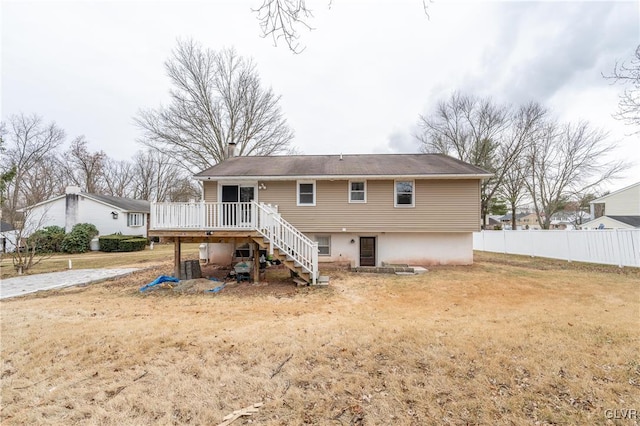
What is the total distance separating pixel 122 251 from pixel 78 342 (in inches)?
837

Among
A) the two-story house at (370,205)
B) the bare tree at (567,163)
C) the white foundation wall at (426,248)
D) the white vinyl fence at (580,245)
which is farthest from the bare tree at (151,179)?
the bare tree at (567,163)

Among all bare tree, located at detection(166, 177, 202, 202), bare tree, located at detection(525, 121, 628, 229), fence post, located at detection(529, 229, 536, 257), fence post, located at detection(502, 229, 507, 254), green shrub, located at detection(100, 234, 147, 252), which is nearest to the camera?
fence post, located at detection(529, 229, 536, 257)

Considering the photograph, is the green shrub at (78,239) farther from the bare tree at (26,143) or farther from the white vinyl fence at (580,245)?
the white vinyl fence at (580,245)

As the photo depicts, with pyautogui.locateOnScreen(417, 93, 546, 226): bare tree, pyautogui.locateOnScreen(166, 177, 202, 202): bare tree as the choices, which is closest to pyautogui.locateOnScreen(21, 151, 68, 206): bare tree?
pyautogui.locateOnScreen(166, 177, 202, 202): bare tree

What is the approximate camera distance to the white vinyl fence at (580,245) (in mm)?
10609

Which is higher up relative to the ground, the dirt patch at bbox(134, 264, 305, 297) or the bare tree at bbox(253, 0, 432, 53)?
the bare tree at bbox(253, 0, 432, 53)

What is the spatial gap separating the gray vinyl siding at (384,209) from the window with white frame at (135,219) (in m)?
20.5

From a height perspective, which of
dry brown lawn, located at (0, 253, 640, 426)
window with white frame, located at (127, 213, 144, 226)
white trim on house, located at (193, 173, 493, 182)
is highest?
white trim on house, located at (193, 173, 493, 182)

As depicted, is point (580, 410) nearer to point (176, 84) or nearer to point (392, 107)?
point (392, 107)

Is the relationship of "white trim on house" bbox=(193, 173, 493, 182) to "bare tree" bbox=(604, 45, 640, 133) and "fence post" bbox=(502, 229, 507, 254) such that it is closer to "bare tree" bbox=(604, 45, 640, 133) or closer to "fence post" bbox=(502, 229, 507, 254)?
"bare tree" bbox=(604, 45, 640, 133)

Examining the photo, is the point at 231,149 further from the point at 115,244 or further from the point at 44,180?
the point at 44,180

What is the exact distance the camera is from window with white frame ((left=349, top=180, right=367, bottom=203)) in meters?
12.0

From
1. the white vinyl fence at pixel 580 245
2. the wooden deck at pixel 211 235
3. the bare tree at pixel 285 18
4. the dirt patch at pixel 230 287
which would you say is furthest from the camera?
the white vinyl fence at pixel 580 245

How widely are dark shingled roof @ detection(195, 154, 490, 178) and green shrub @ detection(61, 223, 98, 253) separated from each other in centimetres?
1660
